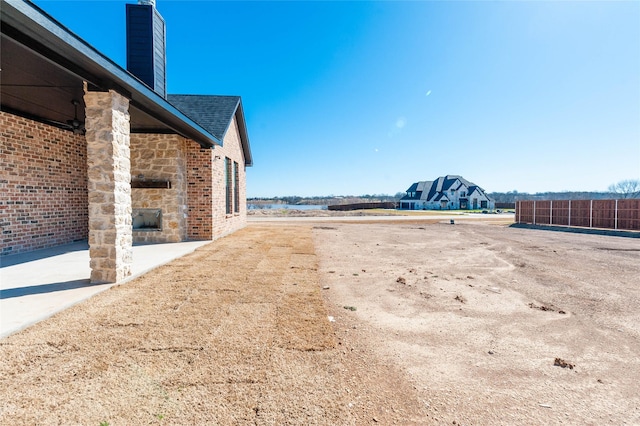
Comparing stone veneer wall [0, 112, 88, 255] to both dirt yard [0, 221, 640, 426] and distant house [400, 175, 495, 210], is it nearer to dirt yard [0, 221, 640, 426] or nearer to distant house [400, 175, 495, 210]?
dirt yard [0, 221, 640, 426]

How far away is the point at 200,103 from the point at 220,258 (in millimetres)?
8735

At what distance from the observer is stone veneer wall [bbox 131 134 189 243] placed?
9781 mm

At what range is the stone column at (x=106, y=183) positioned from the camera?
515cm

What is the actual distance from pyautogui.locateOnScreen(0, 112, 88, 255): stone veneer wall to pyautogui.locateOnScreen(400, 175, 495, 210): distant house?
56.9 meters

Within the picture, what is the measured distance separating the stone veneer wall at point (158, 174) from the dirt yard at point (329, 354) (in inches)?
189

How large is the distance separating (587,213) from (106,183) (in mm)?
24910

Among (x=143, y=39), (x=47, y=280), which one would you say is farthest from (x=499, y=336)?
(x=143, y=39)

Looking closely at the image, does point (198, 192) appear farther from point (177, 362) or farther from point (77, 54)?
point (177, 362)

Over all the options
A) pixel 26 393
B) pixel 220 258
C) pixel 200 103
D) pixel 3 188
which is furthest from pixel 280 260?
pixel 200 103

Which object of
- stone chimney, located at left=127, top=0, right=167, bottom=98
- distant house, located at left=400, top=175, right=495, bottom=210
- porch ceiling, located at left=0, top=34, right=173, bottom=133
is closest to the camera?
porch ceiling, located at left=0, top=34, right=173, bottom=133

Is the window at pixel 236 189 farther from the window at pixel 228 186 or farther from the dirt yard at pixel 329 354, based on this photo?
the dirt yard at pixel 329 354

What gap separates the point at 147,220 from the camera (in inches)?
394

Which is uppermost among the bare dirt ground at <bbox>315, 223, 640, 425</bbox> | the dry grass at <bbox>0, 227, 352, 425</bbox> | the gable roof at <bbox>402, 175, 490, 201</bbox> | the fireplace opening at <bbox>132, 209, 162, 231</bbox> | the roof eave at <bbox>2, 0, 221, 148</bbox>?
the gable roof at <bbox>402, 175, 490, 201</bbox>

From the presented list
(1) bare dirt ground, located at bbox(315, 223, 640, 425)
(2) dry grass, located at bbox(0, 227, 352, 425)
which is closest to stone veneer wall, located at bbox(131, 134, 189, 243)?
(2) dry grass, located at bbox(0, 227, 352, 425)
